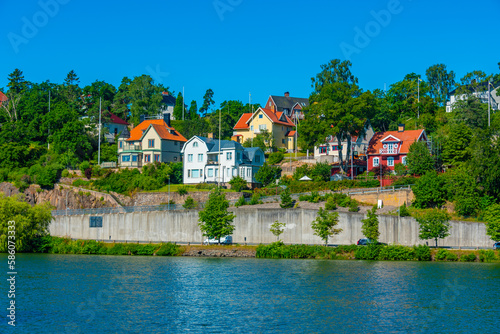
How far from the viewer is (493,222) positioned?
6397 centimetres

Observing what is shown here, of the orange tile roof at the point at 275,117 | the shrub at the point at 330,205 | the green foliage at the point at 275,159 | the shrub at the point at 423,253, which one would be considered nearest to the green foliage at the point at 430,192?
the shrub at the point at 330,205

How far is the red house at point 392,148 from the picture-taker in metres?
92.3

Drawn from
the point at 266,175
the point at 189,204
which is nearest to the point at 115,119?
the point at 266,175

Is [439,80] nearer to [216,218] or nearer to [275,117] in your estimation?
[275,117]

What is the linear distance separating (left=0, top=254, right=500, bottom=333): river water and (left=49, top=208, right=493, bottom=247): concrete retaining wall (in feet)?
24.3

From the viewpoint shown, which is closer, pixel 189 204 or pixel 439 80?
pixel 189 204

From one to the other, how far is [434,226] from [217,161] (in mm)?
42233

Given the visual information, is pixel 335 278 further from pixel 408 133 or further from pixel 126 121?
pixel 126 121

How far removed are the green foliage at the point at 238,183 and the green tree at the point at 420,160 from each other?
25.0 metres

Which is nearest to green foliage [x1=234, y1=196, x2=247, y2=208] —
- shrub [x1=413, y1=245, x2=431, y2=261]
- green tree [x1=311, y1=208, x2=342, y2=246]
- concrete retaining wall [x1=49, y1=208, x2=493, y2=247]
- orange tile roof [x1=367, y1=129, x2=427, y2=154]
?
concrete retaining wall [x1=49, y1=208, x2=493, y2=247]

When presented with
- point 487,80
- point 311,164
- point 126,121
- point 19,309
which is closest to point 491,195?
point 311,164

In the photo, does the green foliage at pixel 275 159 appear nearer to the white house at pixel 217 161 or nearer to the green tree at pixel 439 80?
the white house at pixel 217 161

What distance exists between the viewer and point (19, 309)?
38.6 metres

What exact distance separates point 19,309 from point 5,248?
37269 mm
